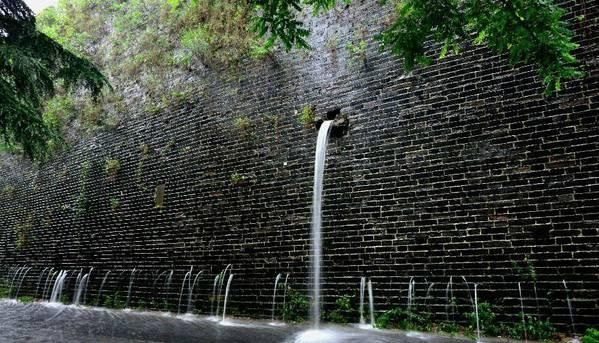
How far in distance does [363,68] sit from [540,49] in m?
3.92

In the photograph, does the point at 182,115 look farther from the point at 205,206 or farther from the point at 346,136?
the point at 346,136

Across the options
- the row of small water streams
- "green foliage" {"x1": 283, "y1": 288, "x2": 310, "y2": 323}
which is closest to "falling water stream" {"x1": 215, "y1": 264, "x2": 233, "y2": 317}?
the row of small water streams

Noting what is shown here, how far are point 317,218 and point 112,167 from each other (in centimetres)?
558

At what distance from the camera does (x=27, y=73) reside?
562 cm

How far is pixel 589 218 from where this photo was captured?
14.1ft

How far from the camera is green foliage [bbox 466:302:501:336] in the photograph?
14.5 ft

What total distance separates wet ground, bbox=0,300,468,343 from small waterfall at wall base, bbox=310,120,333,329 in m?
0.36

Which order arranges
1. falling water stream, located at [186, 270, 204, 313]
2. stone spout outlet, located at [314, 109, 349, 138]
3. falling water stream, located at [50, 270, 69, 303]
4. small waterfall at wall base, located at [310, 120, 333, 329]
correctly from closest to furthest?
small waterfall at wall base, located at [310, 120, 333, 329], stone spout outlet, located at [314, 109, 349, 138], falling water stream, located at [186, 270, 204, 313], falling water stream, located at [50, 270, 69, 303]

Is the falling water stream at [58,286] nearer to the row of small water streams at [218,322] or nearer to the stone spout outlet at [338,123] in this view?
the row of small water streams at [218,322]

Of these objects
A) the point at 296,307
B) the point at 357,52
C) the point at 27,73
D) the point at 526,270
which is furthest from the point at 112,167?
the point at 526,270

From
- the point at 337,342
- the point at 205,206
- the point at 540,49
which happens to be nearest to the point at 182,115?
the point at 205,206

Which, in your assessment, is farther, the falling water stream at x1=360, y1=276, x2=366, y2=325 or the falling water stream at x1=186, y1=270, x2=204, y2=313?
the falling water stream at x1=186, y1=270, x2=204, y2=313

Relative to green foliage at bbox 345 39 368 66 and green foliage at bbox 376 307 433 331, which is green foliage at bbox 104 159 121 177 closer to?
green foliage at bbox 345 39 368 66

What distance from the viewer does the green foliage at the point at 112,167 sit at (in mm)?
9609
